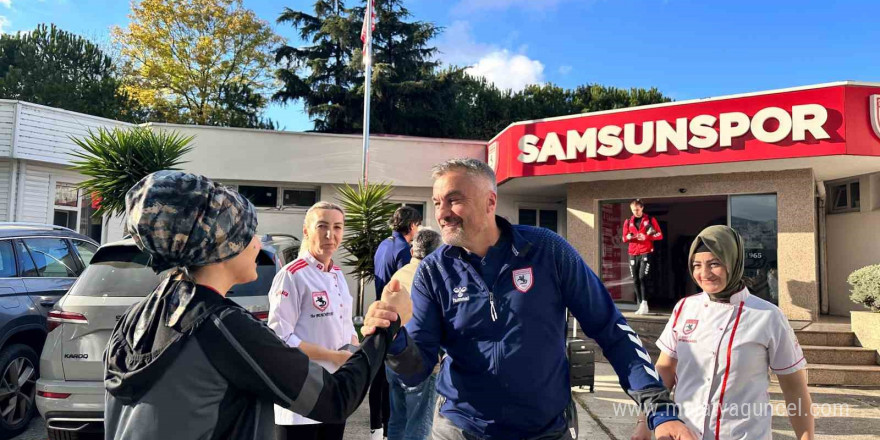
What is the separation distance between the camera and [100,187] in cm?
722

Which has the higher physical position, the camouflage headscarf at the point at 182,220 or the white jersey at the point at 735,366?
the camouflage headscarf at the point at 182,220

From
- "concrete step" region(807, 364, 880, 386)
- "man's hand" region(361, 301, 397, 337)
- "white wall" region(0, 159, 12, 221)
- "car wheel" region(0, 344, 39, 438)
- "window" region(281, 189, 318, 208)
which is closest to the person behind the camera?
"man's hand" region(361, 301, 397, 337)

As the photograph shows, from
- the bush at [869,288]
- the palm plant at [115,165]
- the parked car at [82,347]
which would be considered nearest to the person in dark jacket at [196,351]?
the parked car at [82,347]

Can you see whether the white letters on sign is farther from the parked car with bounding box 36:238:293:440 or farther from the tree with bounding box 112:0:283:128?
the tree with bounding box 112:0:283:128

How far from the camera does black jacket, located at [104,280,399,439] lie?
124 centimetres

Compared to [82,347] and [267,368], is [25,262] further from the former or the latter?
[267,368]

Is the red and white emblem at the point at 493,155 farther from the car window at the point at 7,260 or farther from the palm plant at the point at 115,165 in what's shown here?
the car window at the point at 7,260

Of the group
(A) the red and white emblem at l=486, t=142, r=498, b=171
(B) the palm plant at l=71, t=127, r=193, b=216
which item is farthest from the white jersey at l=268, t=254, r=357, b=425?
(A) the red and white emblem at l=486, t=142, r=498, b=171

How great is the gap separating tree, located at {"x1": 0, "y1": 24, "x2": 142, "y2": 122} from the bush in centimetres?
3047

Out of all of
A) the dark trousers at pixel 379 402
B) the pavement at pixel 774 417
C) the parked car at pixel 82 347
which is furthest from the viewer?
the pavement at pixel 774 417

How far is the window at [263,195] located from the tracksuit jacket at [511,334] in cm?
1172

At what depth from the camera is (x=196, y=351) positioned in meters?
1.25

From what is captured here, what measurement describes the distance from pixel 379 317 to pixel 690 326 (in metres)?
1.72

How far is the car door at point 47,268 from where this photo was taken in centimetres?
496
